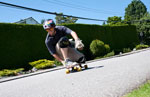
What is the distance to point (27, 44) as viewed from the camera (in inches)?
550

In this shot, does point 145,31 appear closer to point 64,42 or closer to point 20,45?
point 20,45

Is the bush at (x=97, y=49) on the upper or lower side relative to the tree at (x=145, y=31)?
lower

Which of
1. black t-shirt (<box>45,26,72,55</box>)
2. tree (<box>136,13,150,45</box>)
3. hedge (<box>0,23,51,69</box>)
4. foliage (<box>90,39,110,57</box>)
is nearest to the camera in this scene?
black t-shirt (<box>45,26,72,55</box>)

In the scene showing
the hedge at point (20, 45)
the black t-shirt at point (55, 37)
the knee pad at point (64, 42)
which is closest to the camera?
the knee pad at point (64, 42)

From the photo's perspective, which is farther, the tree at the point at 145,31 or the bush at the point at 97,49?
the tree at the point at 145,31

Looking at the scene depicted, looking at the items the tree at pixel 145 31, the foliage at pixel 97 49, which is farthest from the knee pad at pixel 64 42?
the tree at pixel 145 31

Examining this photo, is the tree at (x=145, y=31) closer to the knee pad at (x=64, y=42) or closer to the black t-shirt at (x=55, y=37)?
the black t-shirt at (x=55, y=37)

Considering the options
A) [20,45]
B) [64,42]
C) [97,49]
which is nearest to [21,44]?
[20,45]

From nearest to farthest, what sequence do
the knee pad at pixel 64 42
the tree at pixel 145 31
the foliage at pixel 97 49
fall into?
the knee pad at pixel 64 42, the foliage at pixel 97 49, the tree at pixel 145 31

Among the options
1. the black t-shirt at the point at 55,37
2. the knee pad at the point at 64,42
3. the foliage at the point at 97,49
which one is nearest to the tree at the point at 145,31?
the foliage at the point at 97,49

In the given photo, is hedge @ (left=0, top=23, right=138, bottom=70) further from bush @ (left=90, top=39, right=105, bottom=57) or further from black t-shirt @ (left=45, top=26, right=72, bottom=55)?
black t-shirt @ (left=45, top=26, right=72, bottom=55)

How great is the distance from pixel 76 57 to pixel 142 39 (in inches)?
1527

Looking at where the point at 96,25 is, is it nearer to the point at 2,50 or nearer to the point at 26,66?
the point at 26,66

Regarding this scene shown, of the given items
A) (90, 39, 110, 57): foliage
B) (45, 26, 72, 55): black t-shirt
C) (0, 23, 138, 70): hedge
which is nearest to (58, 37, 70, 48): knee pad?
(45, 26, 72, 55): black t-shirt
